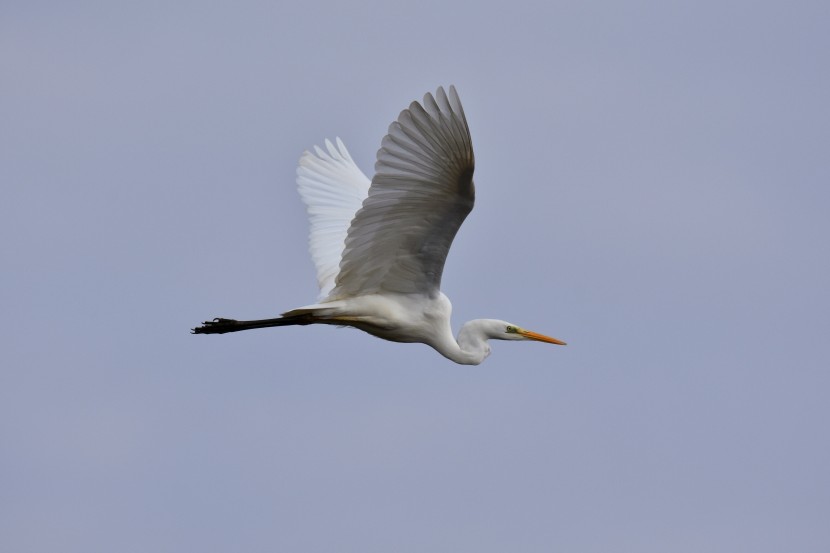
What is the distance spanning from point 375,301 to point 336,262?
4.36 ft

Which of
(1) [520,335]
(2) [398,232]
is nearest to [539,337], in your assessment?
(1) [520,335]

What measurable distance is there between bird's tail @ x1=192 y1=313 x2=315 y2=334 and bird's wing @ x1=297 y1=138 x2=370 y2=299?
90cm

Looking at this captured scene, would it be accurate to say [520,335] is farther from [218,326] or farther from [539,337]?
[218,326]

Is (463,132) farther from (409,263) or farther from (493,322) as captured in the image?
(493,322)

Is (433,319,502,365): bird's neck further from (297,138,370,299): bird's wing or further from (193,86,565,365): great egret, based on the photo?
(297,138,370,299): bird's wing

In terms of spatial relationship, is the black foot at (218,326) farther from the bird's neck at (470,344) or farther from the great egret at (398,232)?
the bird's neck at (470,344)

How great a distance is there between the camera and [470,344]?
12578 mm

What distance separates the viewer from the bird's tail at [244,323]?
39.8ft

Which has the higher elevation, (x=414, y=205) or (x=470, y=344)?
(x=414, y=205)

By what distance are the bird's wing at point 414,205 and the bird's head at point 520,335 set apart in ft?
3.90

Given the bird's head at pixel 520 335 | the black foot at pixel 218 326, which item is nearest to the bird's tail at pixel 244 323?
the black foot at pixel 218 326

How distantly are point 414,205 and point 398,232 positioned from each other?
500mm

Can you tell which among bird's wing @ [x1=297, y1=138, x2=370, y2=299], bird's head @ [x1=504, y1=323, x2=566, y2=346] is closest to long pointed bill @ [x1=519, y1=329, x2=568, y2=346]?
bird's head @ [x1=504, y1=323, x2=566, y2=346]

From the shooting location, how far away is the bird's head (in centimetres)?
1288
